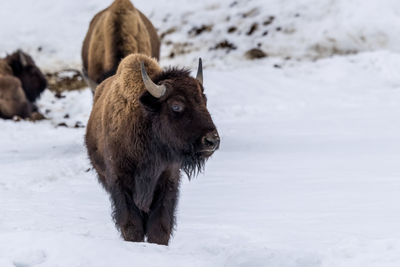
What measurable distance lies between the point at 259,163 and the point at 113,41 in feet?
7.26

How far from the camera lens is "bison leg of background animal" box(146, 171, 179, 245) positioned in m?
5.41

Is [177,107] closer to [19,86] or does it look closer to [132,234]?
[132,234]

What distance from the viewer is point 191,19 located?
16203mm

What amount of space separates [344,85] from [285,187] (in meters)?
5.98

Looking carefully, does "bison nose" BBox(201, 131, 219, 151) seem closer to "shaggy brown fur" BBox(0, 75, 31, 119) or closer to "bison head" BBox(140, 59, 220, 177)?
"bison head" BBox(140, 59, 220, 177)

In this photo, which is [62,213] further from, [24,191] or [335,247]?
[335,247]

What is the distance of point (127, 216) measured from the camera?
547 centimetres

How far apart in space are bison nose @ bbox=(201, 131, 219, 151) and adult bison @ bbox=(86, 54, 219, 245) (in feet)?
0.71

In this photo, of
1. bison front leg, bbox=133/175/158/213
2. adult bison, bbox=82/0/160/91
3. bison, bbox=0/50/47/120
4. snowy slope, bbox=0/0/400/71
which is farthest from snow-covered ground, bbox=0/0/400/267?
adult bison, bbox=82/0/160/91

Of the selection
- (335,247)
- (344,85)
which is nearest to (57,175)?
(335,247)

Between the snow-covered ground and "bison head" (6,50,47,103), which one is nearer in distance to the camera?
the snow-covered ground

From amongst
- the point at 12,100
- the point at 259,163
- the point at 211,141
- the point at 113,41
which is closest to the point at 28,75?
the point at 12,100

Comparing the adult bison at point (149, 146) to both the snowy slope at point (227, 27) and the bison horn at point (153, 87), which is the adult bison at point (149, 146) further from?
the snowy slope at point (227, 27)

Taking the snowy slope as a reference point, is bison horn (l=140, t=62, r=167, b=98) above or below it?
above
